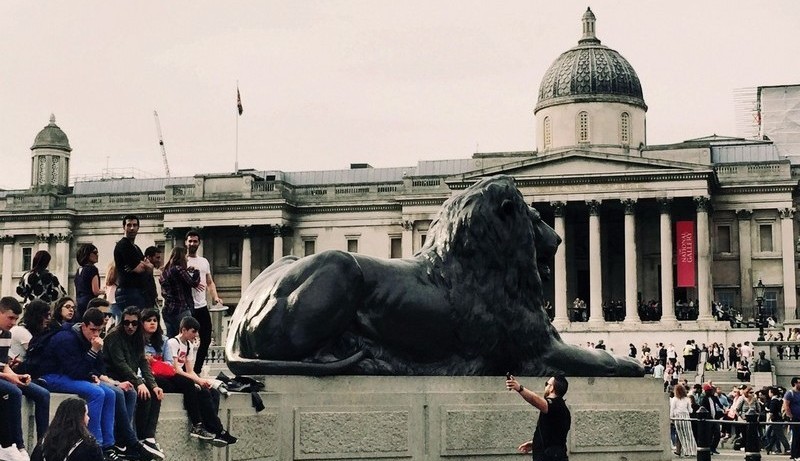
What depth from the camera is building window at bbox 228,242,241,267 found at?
231ft

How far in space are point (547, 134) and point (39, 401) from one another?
59454 mm

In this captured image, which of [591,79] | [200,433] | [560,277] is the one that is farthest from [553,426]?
[591,79]

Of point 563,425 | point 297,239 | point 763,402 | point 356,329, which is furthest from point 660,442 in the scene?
point 297,239

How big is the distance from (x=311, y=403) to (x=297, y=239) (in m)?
60.2

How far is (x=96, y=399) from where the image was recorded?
27.5ft

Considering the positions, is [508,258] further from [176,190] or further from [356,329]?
[176,190]

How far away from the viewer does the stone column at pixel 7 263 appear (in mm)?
74125

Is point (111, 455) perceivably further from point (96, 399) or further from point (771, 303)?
point (771, 303)

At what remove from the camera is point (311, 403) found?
33.8ft

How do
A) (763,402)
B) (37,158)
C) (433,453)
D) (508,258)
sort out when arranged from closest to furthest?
(433,453) → (508,258) → (763,402) → (37,158)

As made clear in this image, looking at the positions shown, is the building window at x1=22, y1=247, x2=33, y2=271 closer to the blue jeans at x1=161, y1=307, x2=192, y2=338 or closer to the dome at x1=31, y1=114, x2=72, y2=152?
the dome at x1=31, y1=114, x2=72, y2=152

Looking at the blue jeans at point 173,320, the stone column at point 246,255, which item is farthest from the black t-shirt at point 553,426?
the stone column at point 246,255

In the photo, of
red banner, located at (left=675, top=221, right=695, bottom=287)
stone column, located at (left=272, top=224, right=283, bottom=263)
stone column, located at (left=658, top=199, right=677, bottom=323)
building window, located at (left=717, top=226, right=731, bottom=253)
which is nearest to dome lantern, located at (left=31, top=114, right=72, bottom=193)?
stone column, located at (left=272, top=224, right=283, bottom=263)

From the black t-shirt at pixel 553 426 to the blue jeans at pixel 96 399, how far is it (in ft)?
11.0
